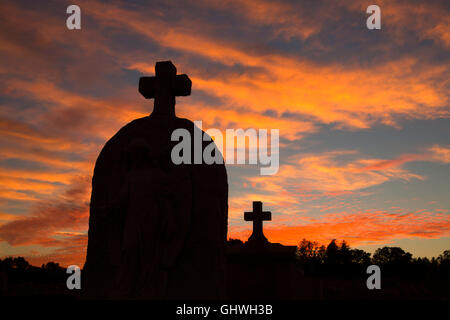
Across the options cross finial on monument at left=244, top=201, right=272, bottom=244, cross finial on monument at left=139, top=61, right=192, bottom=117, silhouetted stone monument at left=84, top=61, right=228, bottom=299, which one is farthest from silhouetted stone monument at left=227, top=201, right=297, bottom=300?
cross finial on monument at left=139, top=61, right=192, bottom=117

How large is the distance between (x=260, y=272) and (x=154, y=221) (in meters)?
7.87

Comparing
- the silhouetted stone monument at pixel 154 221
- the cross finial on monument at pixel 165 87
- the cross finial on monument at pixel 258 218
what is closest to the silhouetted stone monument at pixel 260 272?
the cross finial on monument at pixel 258 218

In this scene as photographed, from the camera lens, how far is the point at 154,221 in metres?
6.71

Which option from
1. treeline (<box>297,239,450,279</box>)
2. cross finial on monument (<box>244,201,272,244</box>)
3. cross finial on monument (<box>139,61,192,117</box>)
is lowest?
treeline (<box>297,239,450,279</box>)

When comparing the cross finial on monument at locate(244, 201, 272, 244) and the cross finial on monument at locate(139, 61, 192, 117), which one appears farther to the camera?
the cross finial on monument at locate(244, 201, 272, 244)

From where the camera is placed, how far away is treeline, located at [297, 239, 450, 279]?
23.0 m

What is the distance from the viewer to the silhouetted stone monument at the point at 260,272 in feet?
44.1

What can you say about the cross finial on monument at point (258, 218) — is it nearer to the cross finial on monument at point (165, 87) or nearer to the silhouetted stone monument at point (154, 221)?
the silhouetted stone monument at point (154, 221)

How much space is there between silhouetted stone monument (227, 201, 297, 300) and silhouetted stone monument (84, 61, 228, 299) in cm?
661

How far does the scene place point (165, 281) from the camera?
6.63 meters

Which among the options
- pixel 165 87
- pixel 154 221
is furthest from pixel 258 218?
pixel 154 221

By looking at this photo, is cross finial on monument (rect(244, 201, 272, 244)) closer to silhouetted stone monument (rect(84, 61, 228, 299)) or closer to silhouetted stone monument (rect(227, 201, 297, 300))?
silhouetted stone monument (rect(227, 201, 297, 300))
